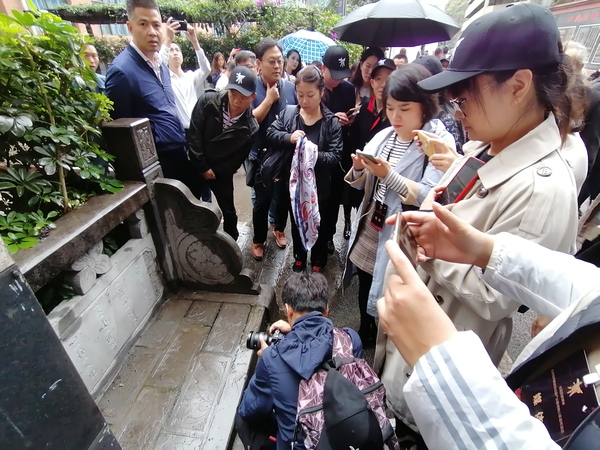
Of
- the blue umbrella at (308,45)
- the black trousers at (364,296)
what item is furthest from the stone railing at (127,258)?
the blue umbrella at (308,45)

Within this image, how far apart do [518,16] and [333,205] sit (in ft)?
8.74

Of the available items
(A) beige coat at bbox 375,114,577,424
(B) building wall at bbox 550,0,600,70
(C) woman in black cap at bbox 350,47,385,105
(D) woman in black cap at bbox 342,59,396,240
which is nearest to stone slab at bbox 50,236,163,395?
(A) beige coat at bbox 375,114,577,424

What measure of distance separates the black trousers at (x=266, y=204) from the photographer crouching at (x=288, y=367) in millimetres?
1565

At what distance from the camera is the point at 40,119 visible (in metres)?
1.76

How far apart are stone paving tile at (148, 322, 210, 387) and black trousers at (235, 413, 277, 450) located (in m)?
0.65

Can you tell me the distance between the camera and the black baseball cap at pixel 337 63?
3.38 meters

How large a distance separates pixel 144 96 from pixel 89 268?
1.56m

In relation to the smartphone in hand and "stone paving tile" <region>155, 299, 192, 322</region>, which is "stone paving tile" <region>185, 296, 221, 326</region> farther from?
the smartphone in hand

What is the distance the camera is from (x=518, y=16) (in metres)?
1.08

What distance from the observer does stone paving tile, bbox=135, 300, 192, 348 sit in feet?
7.94

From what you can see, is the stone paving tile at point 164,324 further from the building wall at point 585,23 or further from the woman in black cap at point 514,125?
the building wall at point 585,23

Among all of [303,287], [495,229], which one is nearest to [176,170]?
[303,287]

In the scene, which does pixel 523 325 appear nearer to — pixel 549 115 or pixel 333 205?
pixel 333 205

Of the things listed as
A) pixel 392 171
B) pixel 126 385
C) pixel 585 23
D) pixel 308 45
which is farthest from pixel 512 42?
pixel 585 23
